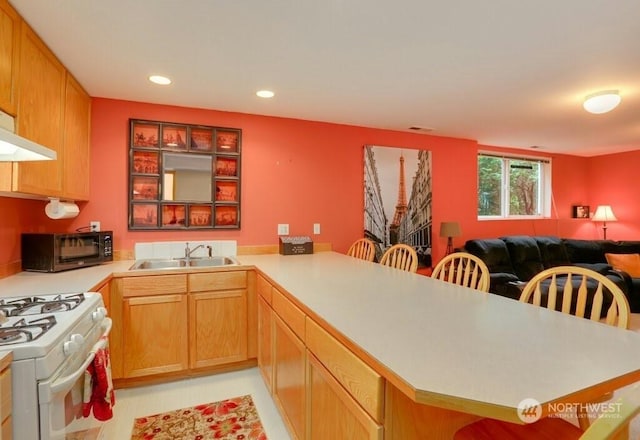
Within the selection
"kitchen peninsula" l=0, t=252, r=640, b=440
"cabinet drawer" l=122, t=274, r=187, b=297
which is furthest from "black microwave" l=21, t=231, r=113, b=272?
"cabinet drawer" l=122, t=274, r=187, b=297

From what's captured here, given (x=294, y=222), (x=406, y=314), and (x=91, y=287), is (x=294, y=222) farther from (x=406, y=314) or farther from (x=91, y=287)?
(x=406, y=314)

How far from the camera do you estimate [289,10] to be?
161cm

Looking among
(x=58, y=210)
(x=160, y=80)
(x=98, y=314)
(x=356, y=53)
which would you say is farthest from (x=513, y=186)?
(x=58, y=210)

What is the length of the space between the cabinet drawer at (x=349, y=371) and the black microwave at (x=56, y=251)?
1901 millimetres

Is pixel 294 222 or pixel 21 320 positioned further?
pixel 294 222

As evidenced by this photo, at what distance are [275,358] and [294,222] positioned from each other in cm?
158

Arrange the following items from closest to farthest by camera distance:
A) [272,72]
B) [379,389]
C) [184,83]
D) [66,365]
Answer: [379,389] → [66,365] → [272,72] → [184,83]

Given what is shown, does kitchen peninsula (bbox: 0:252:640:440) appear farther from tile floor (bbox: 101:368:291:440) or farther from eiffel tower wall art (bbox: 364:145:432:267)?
eiffel tower wall art (bbox: 364:145:432:267)

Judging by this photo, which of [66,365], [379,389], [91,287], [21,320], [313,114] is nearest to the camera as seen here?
[379,389]

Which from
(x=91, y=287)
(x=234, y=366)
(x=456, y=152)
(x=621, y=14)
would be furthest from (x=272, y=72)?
(x=456, y=152)

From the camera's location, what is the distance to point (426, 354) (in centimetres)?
99

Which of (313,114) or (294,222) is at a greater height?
(313,114)

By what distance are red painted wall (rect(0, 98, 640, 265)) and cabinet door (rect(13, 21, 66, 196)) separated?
0.41m

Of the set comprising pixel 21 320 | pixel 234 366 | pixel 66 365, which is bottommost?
pixel 234 366
